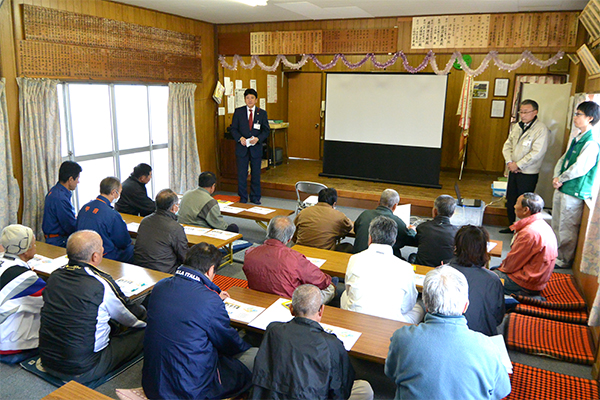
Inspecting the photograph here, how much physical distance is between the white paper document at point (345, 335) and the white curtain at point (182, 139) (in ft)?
17.4

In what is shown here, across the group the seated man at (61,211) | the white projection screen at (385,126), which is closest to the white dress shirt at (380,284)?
the seated man at (61,211)

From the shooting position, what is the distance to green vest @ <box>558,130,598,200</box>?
4613mm

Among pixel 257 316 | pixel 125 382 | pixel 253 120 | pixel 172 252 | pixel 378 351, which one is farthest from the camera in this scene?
pixel 253 120

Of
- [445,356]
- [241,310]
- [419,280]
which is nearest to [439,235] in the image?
[419,280]

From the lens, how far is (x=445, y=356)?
5.64 ft

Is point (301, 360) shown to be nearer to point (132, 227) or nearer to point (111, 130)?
point (132, 227)

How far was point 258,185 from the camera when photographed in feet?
24.4

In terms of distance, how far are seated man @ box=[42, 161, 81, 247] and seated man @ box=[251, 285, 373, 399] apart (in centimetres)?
312

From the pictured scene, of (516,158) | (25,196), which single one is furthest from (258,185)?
(516,158)

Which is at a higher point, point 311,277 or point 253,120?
point 253,120

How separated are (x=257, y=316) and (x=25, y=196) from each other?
12.3ft

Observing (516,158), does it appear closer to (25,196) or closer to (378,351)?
(378,351)

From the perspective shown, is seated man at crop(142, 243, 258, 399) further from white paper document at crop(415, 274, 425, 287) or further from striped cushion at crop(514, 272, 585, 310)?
striped cushion at crop(514, 272, 585, 310)

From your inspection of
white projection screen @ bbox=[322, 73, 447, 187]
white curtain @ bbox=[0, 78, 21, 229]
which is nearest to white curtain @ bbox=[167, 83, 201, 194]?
white curtain @ bbox=[0, 78, 21, 229]
